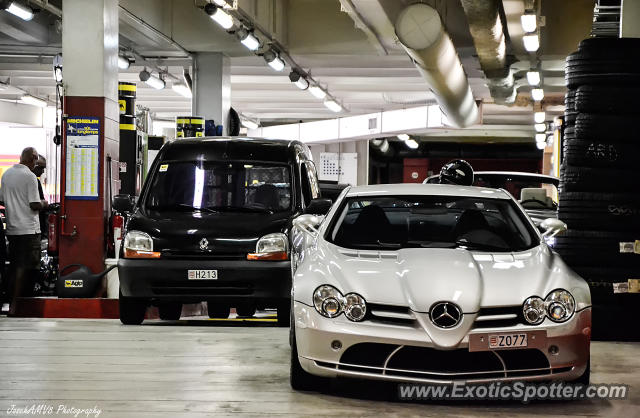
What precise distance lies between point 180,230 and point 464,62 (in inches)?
463

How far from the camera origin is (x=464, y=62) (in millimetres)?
19906

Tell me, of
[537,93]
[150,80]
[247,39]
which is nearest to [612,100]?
[247,39]

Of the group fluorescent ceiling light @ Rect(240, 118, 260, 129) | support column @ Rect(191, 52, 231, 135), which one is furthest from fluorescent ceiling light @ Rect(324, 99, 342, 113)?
support column @ Rect(191, 52, 231, 135)

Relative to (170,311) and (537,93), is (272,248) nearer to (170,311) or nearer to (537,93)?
(170,311)

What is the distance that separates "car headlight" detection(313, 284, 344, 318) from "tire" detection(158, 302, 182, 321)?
18.0ft

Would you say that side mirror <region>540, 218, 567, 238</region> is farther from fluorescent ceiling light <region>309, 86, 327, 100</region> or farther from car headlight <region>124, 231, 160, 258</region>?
fluorescent ceiling light <region>309, 86, 327, 100</region>

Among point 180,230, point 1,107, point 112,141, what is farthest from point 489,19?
point 1,107

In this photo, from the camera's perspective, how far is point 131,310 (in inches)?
372

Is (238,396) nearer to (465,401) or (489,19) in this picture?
(465,401)

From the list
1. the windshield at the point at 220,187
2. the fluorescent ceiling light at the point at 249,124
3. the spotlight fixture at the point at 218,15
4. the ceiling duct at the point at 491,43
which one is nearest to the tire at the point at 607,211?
the windshield at the point at 220,187

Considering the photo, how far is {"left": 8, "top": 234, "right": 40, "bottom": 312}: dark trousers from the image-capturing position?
11.4 metres

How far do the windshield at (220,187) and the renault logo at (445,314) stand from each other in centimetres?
462

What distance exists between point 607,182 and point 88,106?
20.8 feet

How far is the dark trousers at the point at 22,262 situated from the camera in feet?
37.3
